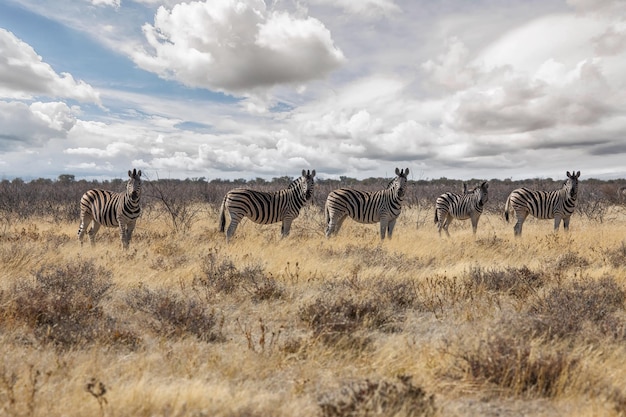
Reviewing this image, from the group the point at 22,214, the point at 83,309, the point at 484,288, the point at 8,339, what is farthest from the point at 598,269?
the point at 22,214

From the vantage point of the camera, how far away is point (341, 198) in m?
13.0

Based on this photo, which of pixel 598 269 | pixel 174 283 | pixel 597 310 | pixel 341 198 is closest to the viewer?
pixel 597 310

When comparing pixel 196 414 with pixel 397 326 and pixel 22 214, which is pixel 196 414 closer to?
pixel 397 326

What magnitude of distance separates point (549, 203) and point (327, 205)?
828cm

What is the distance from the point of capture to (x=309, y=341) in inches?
167

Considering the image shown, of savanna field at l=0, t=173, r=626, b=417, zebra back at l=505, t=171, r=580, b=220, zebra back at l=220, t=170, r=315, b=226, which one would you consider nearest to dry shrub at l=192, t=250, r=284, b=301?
savanna field at l=0, t=173, r=626, b=417

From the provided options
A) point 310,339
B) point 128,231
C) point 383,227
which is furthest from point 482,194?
point 128,231

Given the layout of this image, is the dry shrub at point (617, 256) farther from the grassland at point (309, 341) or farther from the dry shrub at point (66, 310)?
the dry shrub at point (66, 310)

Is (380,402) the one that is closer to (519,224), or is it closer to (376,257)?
(376,257)

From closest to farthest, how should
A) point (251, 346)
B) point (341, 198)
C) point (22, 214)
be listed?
point (251, 346) < point (341, 198) < point (22, 214)

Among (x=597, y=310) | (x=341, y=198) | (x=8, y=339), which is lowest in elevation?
(x=8, y=339)

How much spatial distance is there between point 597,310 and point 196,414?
5076 mm

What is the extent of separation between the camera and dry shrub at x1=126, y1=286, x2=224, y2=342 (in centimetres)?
467

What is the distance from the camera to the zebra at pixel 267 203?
1174 centimetres
